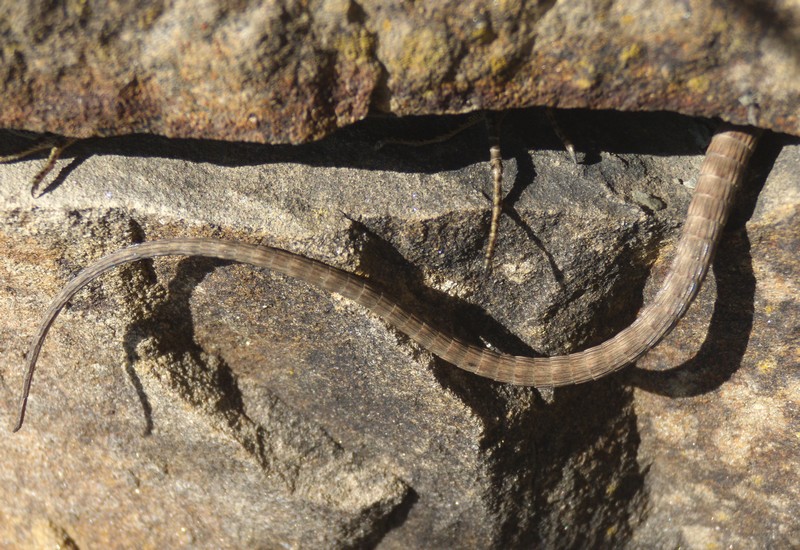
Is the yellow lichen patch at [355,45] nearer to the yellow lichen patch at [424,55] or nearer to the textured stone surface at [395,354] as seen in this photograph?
the yellow lichen patch at [424,55]

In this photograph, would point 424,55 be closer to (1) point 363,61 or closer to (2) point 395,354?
(1) point 363,61

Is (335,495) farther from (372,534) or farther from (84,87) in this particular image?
(84,87)

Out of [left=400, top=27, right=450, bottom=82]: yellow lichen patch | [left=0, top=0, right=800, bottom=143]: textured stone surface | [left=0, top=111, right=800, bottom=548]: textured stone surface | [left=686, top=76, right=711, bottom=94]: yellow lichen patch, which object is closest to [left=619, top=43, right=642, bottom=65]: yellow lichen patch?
[left=0, top=0, right=800, bottom=143]: textured stone surface

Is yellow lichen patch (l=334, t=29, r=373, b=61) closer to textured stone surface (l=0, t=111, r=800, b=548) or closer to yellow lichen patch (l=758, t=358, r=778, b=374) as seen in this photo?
textured stone surface (l=0, t=111, r=800, b=548)

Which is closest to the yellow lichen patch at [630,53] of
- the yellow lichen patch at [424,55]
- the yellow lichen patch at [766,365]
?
the yellow lichen patch at [424,55]

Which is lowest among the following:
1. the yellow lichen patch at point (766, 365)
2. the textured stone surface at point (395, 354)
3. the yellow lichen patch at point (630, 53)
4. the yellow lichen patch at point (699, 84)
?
the textured stone surface at point (395, 354)

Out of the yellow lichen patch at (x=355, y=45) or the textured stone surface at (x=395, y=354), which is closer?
the yellow lichen patch at (x=355, y=45)

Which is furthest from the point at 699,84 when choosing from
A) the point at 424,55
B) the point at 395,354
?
the point at 395,354

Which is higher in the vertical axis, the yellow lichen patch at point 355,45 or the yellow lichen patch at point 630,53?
the yellow lichen patch at point 630,53
